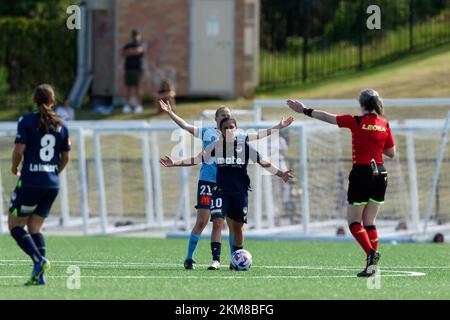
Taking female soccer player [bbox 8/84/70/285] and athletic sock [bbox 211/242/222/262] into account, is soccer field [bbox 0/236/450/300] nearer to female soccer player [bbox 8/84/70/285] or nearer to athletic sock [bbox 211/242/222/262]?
athletic sock [bbox 211/242/222/262]

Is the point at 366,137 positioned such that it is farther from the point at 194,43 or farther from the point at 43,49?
the point at 43,49

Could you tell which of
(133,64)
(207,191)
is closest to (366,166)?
(207,191)

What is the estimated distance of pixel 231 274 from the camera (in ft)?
46.9

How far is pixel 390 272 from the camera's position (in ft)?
49.0

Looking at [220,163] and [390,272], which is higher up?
[220,163]

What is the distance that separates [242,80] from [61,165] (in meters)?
23.3

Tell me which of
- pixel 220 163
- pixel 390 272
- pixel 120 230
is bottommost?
pixel 120 230

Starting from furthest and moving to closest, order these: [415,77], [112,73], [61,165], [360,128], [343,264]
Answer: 1. [112,73]
2. [415,77]
3. [343,264]
4. [360,128]
5. [61,165]

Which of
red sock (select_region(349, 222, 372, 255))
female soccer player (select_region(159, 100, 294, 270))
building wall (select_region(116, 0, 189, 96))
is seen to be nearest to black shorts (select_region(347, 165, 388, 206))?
red sock (select_region(349, 222, 372, 255))

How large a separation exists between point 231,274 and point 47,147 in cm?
279

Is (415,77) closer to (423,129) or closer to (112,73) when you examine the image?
(112,73)

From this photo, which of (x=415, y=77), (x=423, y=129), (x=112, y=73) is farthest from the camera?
(x=112, y=73)

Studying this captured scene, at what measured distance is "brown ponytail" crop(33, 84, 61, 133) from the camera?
1260 cm
